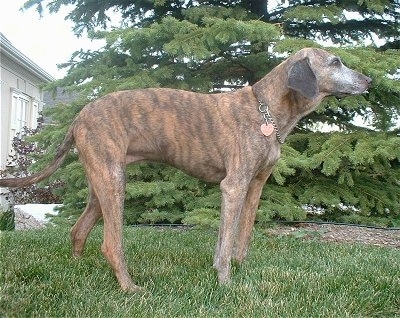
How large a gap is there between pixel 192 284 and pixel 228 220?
0.55 meters

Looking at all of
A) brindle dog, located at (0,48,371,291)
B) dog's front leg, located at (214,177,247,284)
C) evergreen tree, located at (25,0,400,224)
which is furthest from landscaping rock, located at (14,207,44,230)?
dog's front leg, located at (214,177,247,284)

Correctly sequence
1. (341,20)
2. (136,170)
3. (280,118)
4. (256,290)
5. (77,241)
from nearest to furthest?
(256,290)
(280,118)
(77,241)
(136,170)
(341,20)

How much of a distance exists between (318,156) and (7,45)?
7378mm

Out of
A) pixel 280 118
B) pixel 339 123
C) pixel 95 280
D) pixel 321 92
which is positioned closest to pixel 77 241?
pixel 95 280

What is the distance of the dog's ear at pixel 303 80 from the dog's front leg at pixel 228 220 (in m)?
0.84

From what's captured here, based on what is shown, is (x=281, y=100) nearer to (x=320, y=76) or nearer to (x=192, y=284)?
(x=320, y=76)

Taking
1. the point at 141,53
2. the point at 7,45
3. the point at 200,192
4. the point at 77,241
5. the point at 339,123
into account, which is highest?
the point at 7,45

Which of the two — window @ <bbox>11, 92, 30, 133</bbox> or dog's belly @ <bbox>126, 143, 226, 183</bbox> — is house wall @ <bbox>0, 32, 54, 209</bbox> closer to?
window @ <bbox>11, 92, 30, 133</bbox>

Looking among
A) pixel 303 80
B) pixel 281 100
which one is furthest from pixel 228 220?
pixel 303 80

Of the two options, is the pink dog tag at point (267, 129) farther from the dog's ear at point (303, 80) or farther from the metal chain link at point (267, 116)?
the dog's ear at point (303, 80)

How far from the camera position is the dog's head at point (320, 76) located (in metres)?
4.02

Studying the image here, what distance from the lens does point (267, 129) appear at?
4.05 metres

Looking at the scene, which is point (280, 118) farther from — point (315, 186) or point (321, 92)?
point (315, 186)

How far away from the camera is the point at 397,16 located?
28.5ft
